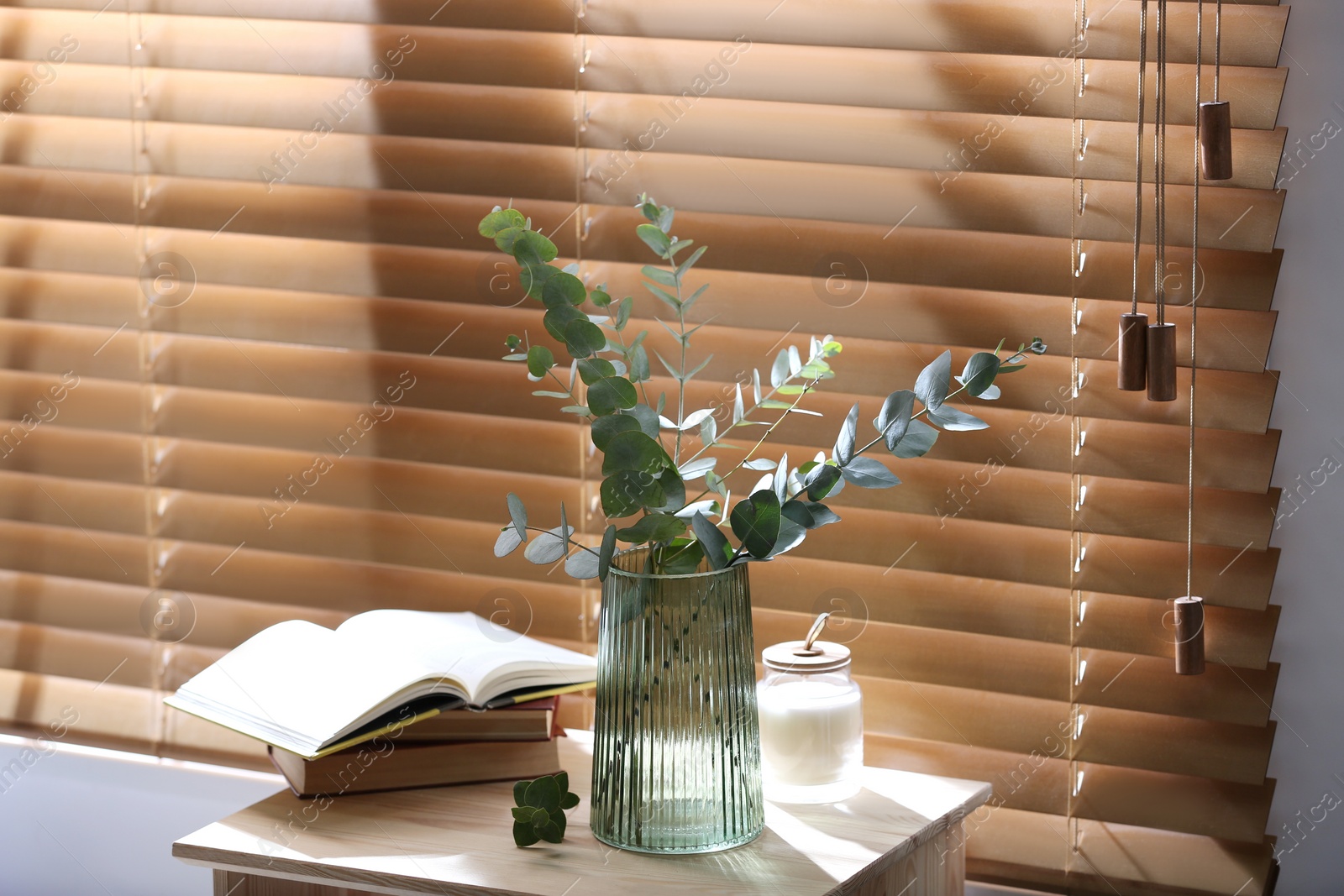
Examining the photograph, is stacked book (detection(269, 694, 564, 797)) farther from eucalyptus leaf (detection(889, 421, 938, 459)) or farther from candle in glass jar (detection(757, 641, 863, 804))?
eucalyptus leaf (detection(889, 421, 938, 459))

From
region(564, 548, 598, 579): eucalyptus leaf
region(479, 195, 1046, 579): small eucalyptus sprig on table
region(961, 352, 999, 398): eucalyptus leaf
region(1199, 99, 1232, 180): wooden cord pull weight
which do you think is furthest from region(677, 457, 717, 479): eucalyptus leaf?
region(1199, 99, 1232, 180): wooden cord pull weight

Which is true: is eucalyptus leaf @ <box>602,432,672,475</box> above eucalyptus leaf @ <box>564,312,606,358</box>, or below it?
below

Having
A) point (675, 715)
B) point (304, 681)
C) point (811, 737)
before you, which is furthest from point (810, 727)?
point (304, 681)

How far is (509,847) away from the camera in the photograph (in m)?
1.08

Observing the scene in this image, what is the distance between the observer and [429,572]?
1.50 metres

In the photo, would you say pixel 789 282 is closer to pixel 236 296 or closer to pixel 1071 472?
pixel 1071 472

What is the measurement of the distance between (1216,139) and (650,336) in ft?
1.94

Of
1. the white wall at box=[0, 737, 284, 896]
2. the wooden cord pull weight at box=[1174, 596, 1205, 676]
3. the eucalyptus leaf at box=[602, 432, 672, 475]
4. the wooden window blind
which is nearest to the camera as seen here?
the eucalyptus leaf at box=[602, 432, 672, 475]

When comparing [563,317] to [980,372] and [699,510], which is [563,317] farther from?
[980,372]

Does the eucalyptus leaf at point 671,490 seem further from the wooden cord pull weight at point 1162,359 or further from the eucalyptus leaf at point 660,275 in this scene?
the wooden cord pull weight at point 1162,359

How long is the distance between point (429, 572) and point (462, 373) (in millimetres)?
239

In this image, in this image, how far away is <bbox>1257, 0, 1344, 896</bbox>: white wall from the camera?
1.17 metres

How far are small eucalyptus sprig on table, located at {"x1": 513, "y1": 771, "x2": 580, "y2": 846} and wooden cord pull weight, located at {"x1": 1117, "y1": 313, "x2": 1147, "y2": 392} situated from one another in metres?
0.60

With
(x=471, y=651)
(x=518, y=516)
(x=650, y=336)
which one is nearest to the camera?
(x=518, y=516)
